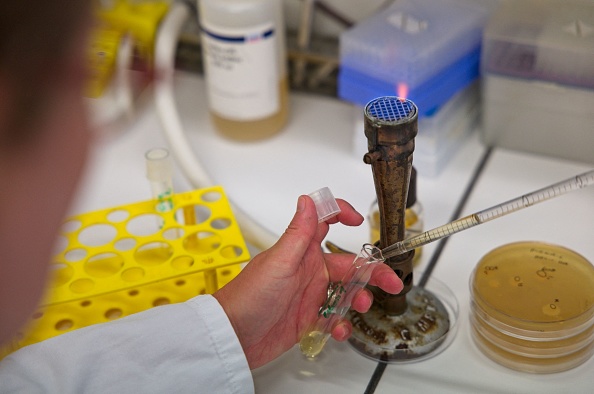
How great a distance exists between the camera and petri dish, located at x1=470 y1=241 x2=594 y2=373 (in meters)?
0.78

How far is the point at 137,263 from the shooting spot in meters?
0.88

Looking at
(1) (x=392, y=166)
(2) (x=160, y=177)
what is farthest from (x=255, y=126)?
(1) (x=392, y=166)

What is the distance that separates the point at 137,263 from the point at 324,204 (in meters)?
0.21

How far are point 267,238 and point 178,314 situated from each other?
0.20 meters

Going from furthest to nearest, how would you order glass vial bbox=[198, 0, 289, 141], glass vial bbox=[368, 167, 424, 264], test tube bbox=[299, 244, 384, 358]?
glass vial bbox=[198, 0, 289, 141], glass vial bbox=[368, 167, 424, 264], test tube bbox=[299, 244, 384, 358]

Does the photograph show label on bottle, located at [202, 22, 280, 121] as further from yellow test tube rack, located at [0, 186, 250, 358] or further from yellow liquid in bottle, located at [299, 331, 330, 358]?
yellow liquid in bottle, located at [299, 331, 330, 358]

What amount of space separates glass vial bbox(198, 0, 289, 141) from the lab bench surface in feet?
0.18

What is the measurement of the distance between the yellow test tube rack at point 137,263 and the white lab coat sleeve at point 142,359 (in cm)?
7

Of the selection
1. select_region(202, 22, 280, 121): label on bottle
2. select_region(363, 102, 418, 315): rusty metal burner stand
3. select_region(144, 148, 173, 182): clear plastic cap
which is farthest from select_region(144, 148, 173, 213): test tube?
select_region(363, 102, 418, 315): rusty metal burner stand

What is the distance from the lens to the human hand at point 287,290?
789 millimetres

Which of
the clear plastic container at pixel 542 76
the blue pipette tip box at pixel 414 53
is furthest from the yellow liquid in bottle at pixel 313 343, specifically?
the clear plastic container at pixel 542 76

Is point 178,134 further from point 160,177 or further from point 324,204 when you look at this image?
point 324,204

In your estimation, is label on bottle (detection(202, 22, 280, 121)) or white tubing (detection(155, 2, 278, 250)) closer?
white tubing (detection(155, 2, 278, 250))

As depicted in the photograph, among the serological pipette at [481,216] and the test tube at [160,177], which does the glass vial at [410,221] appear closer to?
the serological pipette at [481,216]
